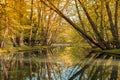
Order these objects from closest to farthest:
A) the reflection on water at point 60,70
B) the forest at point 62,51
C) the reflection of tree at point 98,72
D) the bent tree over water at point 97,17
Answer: the reflection of tree at point 98,72, the reflection on water at point 60,70, the forest at point 62,51, the bent tree over water at point 97,17

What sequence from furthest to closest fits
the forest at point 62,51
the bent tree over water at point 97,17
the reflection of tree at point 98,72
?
the bent tree over water at point 97,17 → the forest at point 62,51 → the reflection of tree at point 98,72

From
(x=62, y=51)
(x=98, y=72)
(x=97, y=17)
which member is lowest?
(x=62, y=51)

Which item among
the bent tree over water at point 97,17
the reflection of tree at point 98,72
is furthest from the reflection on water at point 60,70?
the bent tree over water at point 97,17

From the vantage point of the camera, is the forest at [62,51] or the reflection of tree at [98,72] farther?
the forest at [62,51]

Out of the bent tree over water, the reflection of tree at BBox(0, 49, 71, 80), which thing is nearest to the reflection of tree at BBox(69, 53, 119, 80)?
the reflection of tree at BBox(0, 49, 71, 80)

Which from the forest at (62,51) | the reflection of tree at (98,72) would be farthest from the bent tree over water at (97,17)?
the reflection of tree at (98,72)

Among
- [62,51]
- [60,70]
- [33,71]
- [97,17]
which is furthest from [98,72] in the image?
[62,51]

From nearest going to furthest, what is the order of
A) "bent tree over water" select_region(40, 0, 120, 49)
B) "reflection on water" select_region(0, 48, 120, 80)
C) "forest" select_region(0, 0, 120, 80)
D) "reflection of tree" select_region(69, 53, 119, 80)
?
1. "reflection of tree" select_region(69, 53, 119, 80)
2. "reflection on water" select_region(0, 48, 120, 80)
3. "forest" select_region(0, 0, 120, 80)
4. "bent tree over water" select_region(40, 0, 120, 49)

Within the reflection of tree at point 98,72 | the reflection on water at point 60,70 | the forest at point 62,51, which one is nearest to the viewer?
the reflection of tree at point 98,72

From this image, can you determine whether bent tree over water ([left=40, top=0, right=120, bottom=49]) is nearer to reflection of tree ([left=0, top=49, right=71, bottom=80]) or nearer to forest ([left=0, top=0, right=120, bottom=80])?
forest ([left=0, top=0, right=120, bottom=80])

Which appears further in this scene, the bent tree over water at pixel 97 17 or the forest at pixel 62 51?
the bent tree over water at pixel 97 17

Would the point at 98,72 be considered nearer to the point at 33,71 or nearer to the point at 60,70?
the point at 60,70

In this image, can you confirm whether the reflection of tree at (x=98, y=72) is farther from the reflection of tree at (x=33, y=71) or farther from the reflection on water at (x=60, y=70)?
the reflection of tree at (x=33, y=71)

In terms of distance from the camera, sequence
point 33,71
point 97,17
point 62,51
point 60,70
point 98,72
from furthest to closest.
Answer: point 62,51 < point 97,17 < point 60,70 < point 33,71 < point 98,72
